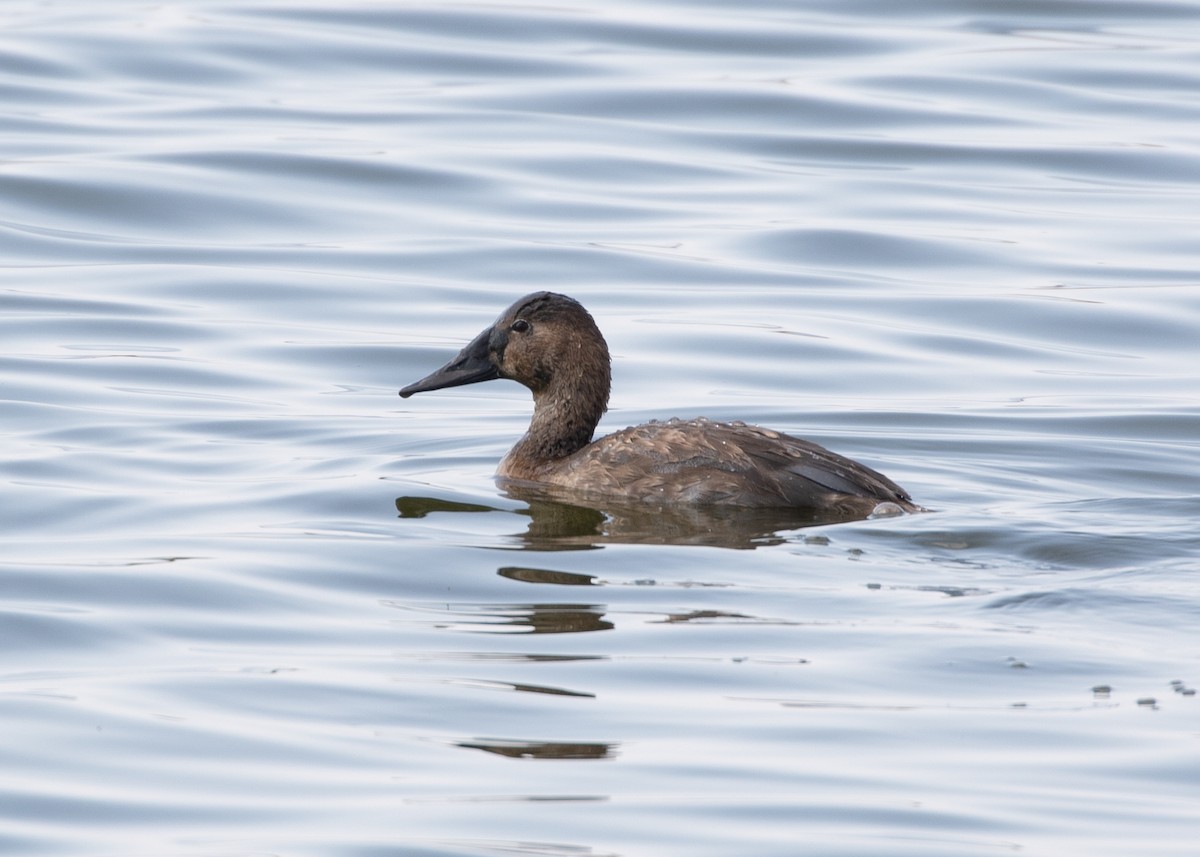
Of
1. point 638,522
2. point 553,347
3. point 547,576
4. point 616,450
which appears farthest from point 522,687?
point 553,347

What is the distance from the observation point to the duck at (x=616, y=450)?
32.5 ft

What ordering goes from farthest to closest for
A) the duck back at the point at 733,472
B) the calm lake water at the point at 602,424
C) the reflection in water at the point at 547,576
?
the duck back at the point at 733,472 < the reflection in water at the point at 547,576 < the calm lake water at the point at 602,424

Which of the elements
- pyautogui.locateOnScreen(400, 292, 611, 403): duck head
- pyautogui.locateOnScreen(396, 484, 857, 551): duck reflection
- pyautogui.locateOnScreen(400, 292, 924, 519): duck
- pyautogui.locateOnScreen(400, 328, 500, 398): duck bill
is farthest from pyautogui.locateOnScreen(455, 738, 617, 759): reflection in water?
pyautogui.locateOnScreen(400, 328, 500, 398): duck bill

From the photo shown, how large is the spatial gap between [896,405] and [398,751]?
6.94 meters

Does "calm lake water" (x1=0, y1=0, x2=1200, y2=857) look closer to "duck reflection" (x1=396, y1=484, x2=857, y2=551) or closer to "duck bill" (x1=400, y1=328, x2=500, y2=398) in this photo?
"duck reflection" (x1=396, y1=484, x2=857, y2=551)

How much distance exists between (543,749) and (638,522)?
3.24m

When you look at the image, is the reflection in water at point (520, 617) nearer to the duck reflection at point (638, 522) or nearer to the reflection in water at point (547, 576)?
the reflection in water at point (547, 576)

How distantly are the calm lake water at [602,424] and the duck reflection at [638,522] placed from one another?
0.16ft

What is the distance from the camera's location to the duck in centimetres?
991

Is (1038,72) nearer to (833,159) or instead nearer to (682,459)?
(833,159)

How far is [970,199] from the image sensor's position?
19047 millimetres

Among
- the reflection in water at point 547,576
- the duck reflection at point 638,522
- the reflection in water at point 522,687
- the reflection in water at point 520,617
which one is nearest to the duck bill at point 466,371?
the duck reflection at point 638,522

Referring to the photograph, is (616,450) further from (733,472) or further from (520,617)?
(520,617)

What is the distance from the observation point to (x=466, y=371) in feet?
37.9
